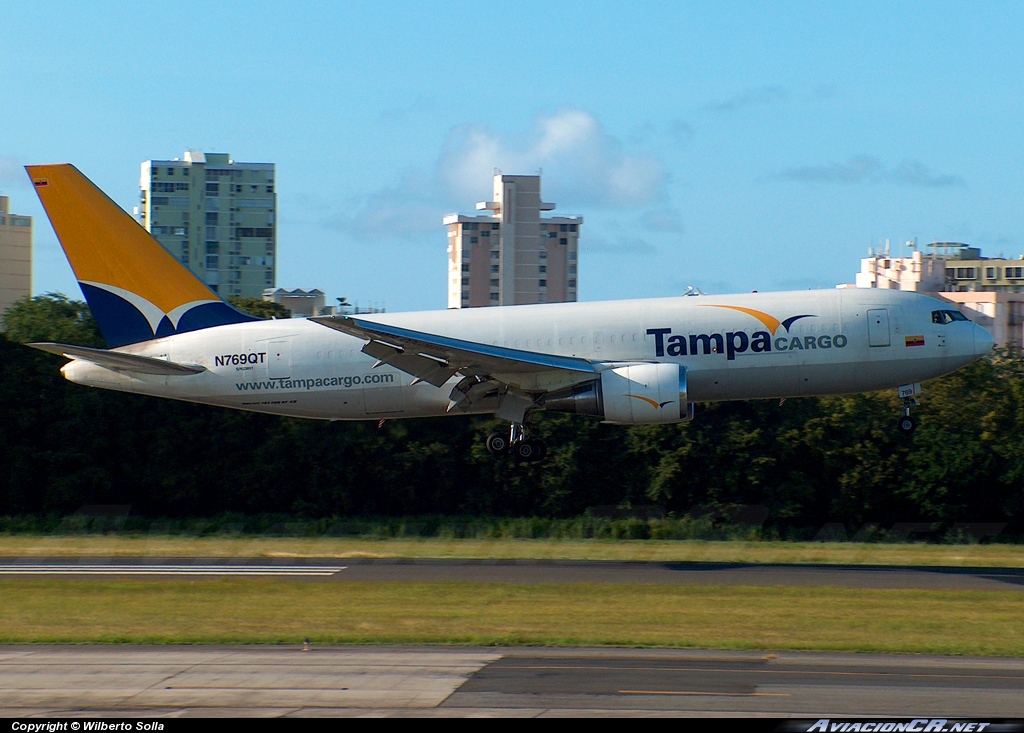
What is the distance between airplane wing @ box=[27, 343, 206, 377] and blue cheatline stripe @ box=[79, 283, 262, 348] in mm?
1448

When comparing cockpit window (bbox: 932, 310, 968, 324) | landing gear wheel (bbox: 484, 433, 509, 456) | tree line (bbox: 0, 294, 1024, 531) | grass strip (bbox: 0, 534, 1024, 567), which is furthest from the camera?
→ tree line (bbox: 0, 294, 1024, 531)

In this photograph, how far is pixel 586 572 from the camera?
106ft

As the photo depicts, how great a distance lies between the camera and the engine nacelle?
33.6m

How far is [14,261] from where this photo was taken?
160m

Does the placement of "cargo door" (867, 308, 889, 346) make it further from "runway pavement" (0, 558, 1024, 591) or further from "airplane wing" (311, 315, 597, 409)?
"airplane wing" (311, 315, 597, 409)

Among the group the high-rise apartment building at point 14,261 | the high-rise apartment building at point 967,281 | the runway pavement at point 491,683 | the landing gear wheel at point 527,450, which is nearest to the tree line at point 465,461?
the landing gear wheel at point 527,450

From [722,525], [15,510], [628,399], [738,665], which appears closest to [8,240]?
[15,510]

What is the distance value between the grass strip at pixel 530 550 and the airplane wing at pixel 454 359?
5.39 m

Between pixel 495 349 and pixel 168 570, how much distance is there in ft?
36.2

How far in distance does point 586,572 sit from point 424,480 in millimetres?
22679

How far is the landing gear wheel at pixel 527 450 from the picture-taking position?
36531 mm

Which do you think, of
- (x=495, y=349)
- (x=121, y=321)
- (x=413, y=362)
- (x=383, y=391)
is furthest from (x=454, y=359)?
(x=121, y=321)

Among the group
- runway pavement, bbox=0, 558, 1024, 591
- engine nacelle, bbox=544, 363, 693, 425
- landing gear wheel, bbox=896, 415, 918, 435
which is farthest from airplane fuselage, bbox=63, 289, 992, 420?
runway pavement, bbox=0, 558, 1024, 591

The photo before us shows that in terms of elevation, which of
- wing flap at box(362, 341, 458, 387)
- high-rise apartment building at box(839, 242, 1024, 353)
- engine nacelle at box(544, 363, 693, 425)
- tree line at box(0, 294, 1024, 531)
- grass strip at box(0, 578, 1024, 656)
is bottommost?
grass strip at box(0, 578, 1024, 656)
